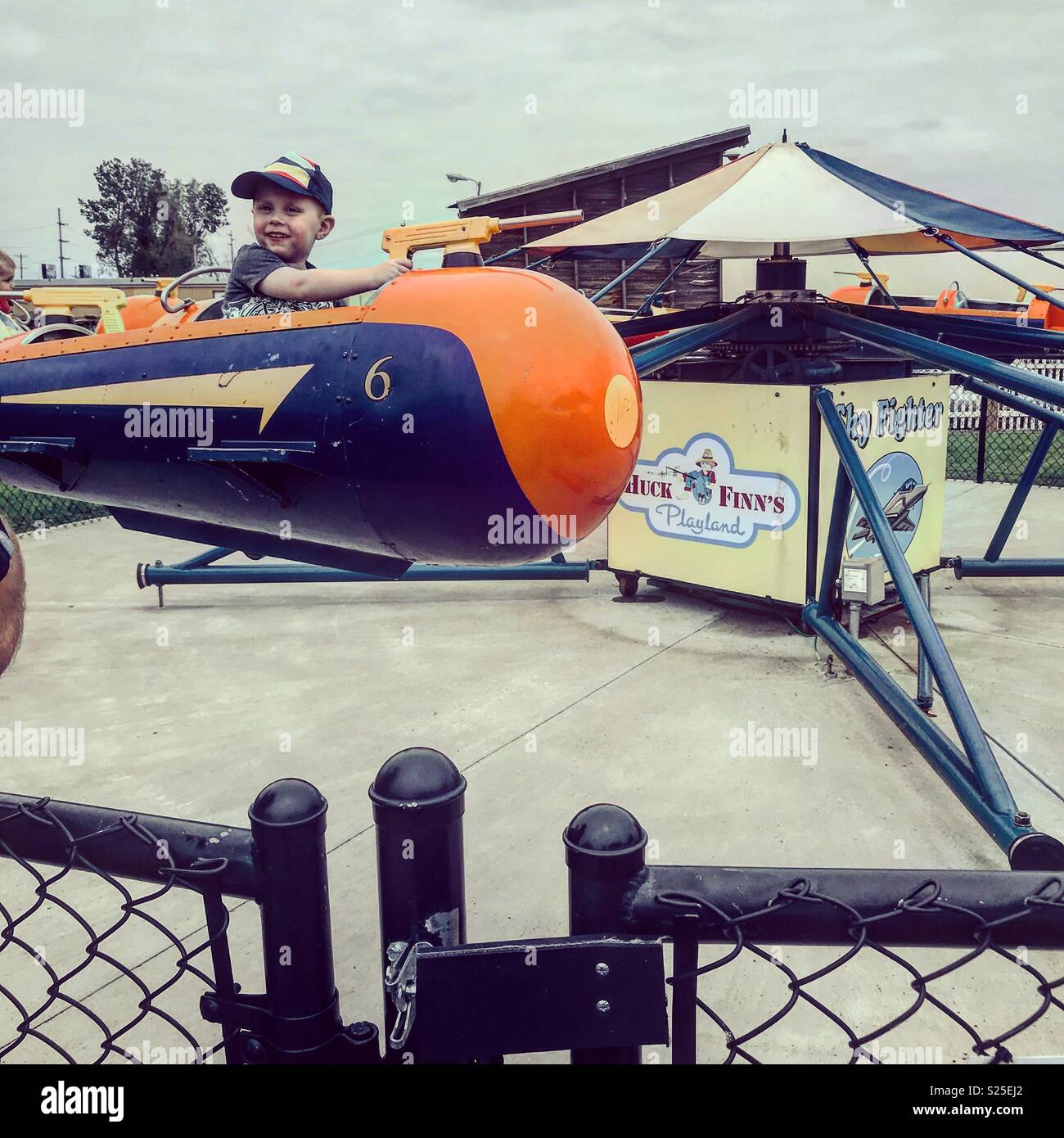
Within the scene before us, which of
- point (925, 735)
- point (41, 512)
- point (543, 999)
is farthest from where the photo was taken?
point (41, 512)

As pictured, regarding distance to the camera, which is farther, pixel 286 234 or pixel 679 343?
pixel 679 343

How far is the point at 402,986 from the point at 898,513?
4.79 m

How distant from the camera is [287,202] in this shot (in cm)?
183

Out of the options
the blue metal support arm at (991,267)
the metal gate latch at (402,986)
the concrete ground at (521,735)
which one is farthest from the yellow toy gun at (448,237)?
the blue metal support arm at (991,267)

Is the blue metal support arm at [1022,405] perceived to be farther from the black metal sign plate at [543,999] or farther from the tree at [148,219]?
the tree at [148,219]

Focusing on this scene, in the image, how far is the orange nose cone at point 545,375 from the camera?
3.79 feet

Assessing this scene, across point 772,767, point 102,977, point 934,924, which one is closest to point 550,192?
point 772,767

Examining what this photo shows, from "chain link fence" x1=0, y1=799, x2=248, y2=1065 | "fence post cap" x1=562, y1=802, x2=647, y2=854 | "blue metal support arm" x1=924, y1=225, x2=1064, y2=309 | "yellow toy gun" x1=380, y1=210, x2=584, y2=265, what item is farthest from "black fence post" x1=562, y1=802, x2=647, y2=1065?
"blue metal support arm" x1=924, y1=225, x2=1064, y2=309

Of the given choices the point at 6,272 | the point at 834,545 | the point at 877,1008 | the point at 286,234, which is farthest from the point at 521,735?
the point at 6,272

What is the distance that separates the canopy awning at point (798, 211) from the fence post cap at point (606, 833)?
3869 millimetres

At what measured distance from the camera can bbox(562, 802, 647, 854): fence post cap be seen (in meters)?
1.10

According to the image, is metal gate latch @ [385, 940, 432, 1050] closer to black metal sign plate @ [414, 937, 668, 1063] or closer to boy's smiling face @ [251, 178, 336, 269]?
black metal sign plate @ [414, 937, 668, 1063]

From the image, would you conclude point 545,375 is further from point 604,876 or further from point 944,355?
point 944,355
